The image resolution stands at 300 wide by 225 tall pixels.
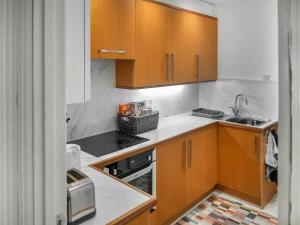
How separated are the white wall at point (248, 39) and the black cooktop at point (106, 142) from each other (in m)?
1.88

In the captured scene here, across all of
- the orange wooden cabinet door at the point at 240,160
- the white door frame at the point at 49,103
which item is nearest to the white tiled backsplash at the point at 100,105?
the orange wooden cabinet door at the point at 240,160

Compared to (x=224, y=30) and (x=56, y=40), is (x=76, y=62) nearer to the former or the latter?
(x=56, y=40)

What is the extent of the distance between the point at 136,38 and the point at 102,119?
87 cm

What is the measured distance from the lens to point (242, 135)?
3133 millimetres

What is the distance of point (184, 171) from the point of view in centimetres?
288

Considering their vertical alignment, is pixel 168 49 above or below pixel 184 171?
above

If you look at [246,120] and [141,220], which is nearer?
[141,220]

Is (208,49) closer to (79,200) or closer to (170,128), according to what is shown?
(170,128)

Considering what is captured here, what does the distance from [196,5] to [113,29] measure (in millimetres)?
1623

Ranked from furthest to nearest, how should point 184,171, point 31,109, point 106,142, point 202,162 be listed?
point 202,162 < point 184,171 < point 106,142 < point 31,109

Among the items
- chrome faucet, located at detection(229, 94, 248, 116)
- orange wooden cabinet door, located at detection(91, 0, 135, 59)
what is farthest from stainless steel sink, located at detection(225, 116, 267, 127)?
orange wooden cabinet door, located at detection(91, 0, 135, 59)

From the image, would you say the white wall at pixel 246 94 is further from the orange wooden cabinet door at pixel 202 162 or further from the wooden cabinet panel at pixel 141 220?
the wooden cabinet panel at pixel 141 220

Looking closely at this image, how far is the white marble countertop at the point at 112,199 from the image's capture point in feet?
4.08

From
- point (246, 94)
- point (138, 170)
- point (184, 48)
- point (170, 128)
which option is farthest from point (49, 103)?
point (246, 94)
